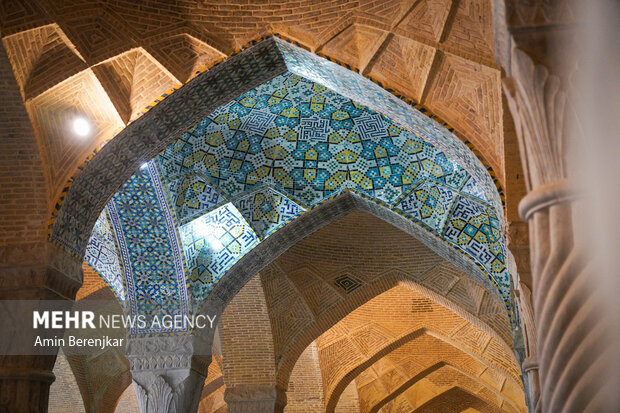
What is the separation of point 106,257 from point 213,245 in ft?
3.36

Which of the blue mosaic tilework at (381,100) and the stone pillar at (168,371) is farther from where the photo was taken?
the stone pillar at (168,371)

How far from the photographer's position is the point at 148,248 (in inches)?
277

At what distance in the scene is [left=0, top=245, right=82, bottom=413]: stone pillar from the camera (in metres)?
4.55

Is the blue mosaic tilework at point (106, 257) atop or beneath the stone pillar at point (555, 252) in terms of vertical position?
atop

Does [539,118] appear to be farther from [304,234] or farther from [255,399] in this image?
[255,399]

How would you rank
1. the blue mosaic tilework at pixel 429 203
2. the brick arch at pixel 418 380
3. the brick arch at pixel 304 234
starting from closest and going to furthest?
the blue mosaic tilework at pixel 429 203 < the brick arch at pixel 304 234 < the brick arch at pixel 418 380

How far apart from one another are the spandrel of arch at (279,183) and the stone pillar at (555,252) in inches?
158

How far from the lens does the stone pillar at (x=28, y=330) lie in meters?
4.55

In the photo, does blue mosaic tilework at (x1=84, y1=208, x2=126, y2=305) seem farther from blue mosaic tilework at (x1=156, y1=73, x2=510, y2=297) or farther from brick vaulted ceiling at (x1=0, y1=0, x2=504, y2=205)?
brick vaulted ceiling at (x1=0, y1=0, x2=504, y2=205)

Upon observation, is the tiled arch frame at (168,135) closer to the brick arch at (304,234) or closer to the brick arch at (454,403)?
the brick arch at (304,234)

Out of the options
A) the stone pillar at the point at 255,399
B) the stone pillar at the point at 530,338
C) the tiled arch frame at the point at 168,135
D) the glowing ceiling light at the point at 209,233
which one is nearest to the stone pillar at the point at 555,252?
the stone pillar at the point at 530,338

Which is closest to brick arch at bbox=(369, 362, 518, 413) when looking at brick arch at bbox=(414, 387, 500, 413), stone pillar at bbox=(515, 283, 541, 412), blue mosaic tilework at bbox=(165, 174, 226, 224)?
brick arch at bbox=(414, 387, 500, 413)

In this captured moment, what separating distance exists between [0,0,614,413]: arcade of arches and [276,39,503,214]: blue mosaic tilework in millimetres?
25

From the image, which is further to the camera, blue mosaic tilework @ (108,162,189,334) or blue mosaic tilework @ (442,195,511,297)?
blue mosaic tilework @ (108,162,189,334)
